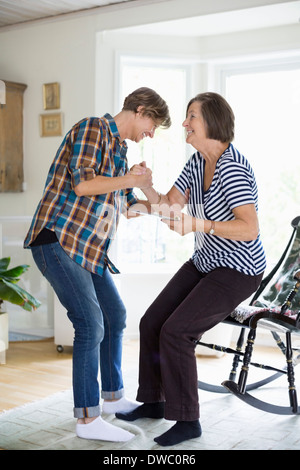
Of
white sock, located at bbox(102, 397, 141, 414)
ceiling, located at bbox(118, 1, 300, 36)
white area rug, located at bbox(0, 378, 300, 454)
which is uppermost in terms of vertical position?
ceiling, located at bbox(118, 1, 300, 36)

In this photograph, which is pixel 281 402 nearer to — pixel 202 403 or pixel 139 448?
pixel 202 403

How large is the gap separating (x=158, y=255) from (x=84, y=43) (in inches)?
67.0

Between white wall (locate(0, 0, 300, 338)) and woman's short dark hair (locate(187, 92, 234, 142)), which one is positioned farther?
white wall (locate(0, 0, 300, 338))

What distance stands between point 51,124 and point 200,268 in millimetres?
2355

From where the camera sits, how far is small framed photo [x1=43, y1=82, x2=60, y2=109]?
457 centimetres

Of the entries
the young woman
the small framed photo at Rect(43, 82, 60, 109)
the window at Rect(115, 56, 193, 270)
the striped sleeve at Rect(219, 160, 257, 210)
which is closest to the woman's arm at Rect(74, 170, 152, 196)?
the young woman

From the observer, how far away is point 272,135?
457 centimetres

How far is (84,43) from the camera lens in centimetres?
446

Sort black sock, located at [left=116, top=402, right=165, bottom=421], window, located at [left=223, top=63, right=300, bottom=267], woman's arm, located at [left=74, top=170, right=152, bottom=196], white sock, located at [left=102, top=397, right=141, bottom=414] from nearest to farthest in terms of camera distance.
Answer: woman's arm, located at [left=74, top=170, right=152, bottom=196] < black sock, located at [left=116, top=402, right=165, bottom=421] < white sock, located at [left=102, top=397, right=141, bottom=414] < window, located at [left=223, top=63, right=300, bottom=267]

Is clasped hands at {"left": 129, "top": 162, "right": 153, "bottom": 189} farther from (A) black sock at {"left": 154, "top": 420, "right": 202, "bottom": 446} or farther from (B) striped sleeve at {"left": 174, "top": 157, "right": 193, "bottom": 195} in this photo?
(A) black sock at {"left": 154, "top": 420, "right": 202, "bottom": 446}

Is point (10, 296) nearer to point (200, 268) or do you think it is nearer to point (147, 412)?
point (147, 412)

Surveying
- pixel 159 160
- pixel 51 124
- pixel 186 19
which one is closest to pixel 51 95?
pixel 51 124

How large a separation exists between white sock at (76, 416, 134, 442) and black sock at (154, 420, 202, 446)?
0.14m

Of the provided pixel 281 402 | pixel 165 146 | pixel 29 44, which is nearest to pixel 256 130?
pixel 165 146
